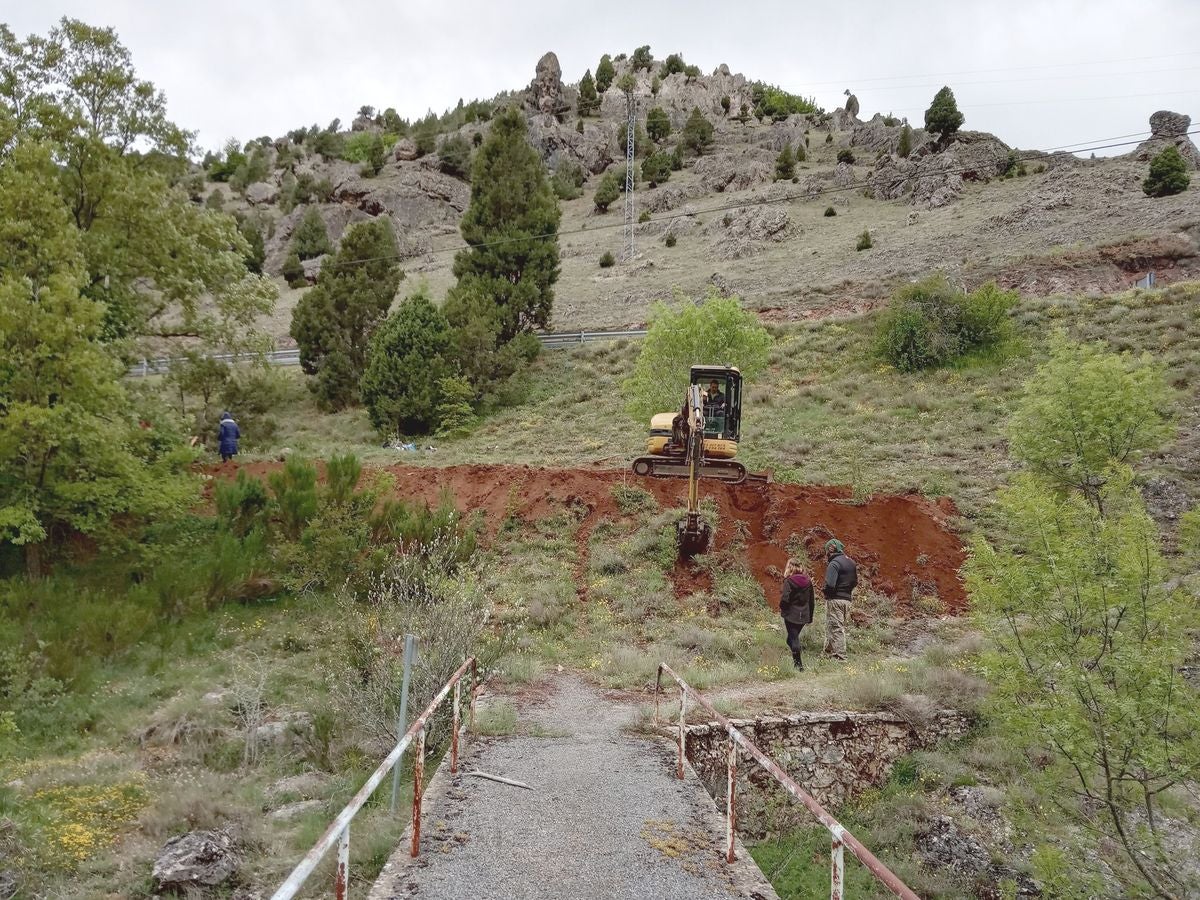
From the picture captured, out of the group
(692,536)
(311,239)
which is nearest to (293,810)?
(692,536)

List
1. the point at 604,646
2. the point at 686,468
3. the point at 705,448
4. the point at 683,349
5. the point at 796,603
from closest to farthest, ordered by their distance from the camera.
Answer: the point at 796,603 < the point at 604,646 < the point at 705,448 < the point at 686,468 < the point at 683,349

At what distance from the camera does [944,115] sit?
6606 cm

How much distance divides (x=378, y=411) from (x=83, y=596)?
1610 centimetres

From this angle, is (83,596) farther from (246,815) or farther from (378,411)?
(378,411)

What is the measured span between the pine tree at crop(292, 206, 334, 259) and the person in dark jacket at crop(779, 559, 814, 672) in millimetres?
60729

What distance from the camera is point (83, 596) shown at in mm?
13234

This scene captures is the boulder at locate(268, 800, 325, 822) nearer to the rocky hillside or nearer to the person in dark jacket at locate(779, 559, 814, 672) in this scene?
the person in dark jacket at locate(779, 559, 814, 672)

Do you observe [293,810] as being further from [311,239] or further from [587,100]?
[587,100]

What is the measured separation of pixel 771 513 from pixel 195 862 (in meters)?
14.0

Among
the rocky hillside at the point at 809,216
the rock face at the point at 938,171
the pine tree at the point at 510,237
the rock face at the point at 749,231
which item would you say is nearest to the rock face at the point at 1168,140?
the rocky hillside at the point at 809,216

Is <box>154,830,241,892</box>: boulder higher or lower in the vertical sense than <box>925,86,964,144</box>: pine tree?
lower

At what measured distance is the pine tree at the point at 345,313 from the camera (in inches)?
1291

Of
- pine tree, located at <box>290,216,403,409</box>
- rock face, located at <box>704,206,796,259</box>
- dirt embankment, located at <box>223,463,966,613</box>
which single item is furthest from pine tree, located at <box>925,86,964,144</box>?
dirt embankment, located at <box>223,463,966,613</box>

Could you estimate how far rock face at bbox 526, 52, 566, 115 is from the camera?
106m
